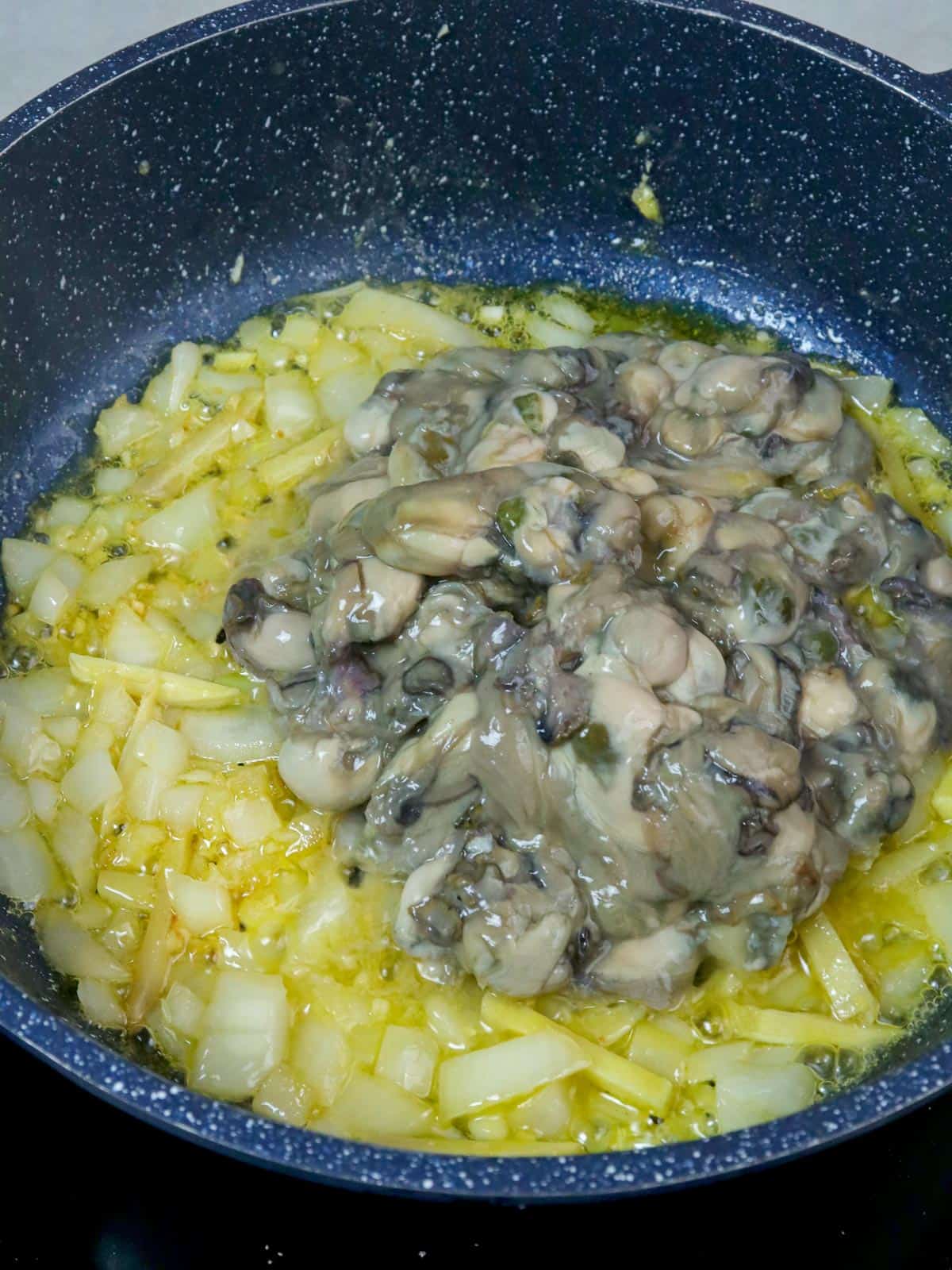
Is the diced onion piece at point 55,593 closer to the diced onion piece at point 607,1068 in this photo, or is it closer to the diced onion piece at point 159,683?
the diced onion piece at point 159,683

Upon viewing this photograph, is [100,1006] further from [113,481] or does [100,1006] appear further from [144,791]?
[113,481]

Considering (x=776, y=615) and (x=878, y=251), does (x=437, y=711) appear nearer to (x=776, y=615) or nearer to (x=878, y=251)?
(x=776, y=615)

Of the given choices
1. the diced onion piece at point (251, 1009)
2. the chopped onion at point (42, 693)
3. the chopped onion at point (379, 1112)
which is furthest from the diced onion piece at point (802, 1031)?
the chopped onion at point (42, 693)

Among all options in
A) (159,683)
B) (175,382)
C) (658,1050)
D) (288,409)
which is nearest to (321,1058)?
(658,1050)

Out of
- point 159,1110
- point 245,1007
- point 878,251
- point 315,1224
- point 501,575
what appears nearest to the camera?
point 159,1110

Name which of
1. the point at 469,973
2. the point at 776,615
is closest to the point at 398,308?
the point at 776,615

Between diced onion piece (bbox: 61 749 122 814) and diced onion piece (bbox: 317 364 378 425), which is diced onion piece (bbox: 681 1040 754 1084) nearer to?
diced onion piece (bbox: 61 749 122 814)
